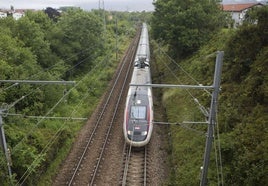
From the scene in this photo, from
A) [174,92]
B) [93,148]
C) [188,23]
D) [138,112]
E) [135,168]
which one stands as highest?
[188,23]

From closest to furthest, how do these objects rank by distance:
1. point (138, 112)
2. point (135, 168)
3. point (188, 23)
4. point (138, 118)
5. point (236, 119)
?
point (236, 119)
point (135, 168)
point (138, 118)
point (138, 112)
point (188, 23)

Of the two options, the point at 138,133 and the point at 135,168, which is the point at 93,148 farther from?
the point at 135,168

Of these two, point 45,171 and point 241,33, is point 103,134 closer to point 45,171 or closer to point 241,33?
point 45,171

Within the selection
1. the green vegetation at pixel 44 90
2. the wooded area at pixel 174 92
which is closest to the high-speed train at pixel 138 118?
the wooded area at pixel 174 92

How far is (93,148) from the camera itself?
72.6 feet

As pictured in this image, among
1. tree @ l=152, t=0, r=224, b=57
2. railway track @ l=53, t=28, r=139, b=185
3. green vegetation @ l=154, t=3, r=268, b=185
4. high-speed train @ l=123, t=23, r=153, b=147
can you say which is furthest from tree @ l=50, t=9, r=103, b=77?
green vegetation @ l=154, t=3, r=268, b=185

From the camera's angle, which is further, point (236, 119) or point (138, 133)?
point (138, 133)

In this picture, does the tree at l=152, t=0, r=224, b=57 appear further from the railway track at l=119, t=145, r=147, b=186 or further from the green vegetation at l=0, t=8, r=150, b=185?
the railway track at l=119, t=145, r=147, b=186

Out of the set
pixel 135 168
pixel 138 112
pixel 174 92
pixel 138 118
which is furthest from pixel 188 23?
pixel 135 168

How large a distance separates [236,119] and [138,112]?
6862mm

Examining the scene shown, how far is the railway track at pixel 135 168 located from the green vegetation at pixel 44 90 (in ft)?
14.9

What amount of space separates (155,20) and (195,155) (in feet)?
84.4

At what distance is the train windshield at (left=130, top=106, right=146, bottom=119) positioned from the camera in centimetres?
→ 2155

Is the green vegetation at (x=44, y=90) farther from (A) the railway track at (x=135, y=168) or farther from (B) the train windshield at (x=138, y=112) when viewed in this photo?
Result: (B) the train windshield at (x=138, y=112)
